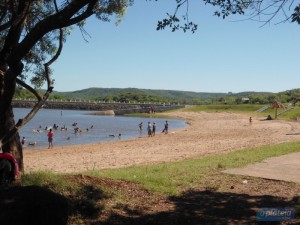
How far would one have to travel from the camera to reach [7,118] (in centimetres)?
718

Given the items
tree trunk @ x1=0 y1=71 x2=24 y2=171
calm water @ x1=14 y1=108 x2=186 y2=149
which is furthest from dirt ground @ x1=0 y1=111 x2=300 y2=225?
calm water @ x1=14 y1=108 x2=186 y2=149

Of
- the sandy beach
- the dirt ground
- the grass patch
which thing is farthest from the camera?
the sandy beach

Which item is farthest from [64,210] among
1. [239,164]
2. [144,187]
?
[239,164]

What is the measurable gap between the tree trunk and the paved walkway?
18.4 feet

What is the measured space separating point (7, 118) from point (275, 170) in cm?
719

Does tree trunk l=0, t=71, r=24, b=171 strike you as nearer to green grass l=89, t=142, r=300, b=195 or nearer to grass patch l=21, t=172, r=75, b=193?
grass patch l=21, t=172, r=75, b=193

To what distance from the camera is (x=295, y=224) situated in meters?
5.98

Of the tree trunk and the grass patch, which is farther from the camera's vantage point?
the grass patch

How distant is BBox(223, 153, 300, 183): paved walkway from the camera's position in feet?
33.6

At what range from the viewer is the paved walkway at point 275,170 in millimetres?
10227

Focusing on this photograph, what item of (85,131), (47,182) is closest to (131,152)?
(47,182)

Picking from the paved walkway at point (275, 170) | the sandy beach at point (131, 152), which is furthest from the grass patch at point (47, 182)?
the sandy beach at point (131, 152)

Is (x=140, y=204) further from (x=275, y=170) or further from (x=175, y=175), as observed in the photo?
(x=275, y=170)

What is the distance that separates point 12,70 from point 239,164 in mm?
8280
